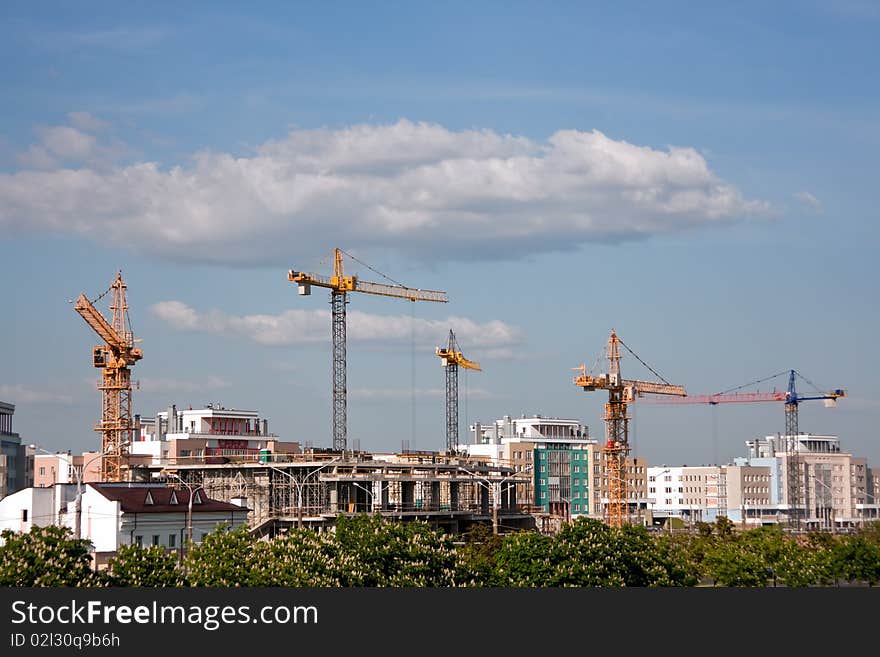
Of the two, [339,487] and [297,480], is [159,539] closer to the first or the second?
[297,480]

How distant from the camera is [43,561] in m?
74.9

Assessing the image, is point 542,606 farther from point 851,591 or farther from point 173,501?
point 173,501

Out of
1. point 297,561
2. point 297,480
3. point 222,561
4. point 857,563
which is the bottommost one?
point 857,563

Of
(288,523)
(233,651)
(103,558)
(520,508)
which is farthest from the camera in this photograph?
(520,508)

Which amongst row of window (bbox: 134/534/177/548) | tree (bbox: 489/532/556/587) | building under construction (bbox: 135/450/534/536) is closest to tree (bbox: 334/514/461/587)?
tree (bbox: 489/532/556/587)

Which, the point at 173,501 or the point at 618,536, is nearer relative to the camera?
the point at 618,536

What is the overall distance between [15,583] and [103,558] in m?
38.1

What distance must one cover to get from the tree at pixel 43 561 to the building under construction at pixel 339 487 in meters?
64.6

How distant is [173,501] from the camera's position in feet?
395

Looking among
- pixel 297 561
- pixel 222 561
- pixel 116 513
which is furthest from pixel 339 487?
pixel 222 561

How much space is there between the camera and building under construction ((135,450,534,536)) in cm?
15200

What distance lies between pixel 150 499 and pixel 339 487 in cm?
4120

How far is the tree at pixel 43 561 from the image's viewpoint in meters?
73.7

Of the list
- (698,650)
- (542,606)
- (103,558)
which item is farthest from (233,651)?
(103,558)
